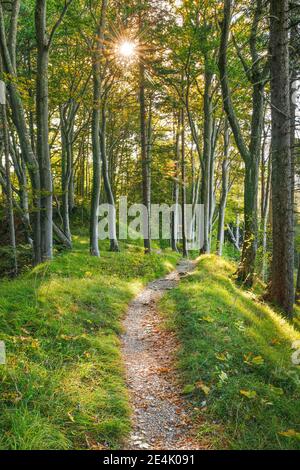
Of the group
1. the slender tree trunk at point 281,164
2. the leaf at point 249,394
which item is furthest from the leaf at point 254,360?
the slender tree trunk at point 281,164

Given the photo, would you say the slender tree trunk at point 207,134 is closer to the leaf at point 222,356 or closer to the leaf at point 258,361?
the leaf at point 222,356

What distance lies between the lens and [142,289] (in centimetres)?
1080

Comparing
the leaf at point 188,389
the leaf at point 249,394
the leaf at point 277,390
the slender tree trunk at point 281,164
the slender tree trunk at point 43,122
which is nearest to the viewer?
the leaf at point 249,394

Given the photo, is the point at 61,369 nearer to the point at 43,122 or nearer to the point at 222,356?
the point at 222,356

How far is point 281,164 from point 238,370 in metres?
5.04

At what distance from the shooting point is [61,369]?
4.53 metres

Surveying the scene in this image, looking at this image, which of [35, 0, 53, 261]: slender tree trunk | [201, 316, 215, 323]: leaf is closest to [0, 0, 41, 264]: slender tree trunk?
[35, 0, 53, 261]: slender tree trunk

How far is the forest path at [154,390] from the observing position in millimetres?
3740

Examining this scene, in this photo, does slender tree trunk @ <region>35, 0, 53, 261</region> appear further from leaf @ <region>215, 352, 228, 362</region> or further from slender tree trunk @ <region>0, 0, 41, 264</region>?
leaf @ <region>215, 352, 228, 362</region>

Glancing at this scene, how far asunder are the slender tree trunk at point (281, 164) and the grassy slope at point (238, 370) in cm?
74

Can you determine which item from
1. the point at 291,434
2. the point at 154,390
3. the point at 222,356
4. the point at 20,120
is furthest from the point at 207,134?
the point at 291,434

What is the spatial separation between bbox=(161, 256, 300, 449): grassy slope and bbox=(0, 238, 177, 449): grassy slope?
3.43ft

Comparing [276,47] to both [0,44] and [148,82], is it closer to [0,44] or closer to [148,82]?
[0,44]
